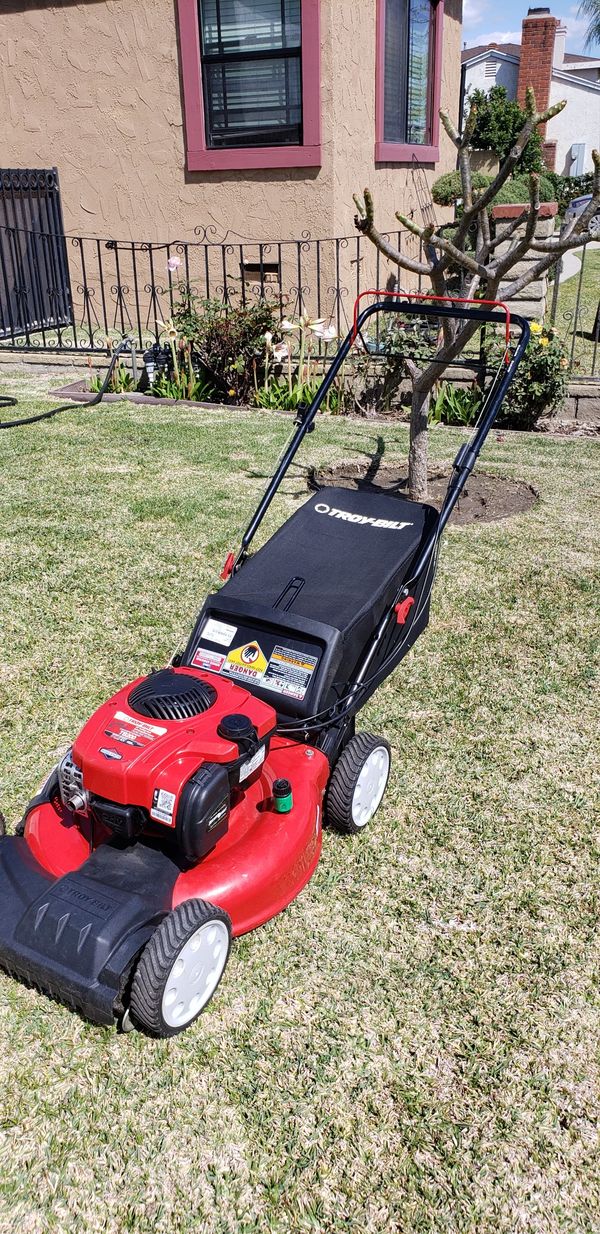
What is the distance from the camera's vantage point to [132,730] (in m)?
2.20

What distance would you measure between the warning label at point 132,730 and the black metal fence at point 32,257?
7.79m

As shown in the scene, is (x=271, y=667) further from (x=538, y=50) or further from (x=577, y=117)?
(x=577, y=117)

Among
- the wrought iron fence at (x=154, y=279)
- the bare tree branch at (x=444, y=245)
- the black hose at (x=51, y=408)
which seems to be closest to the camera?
the bare tree branch at (x=444, y=245)

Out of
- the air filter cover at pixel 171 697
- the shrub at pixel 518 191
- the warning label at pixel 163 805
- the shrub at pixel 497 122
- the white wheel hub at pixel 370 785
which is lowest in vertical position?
the white wheel hub at pixel 370 785

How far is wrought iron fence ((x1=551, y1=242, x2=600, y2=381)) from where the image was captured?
725cm

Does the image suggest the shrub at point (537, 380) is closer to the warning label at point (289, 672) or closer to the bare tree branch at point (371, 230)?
the bare tree branch at point (371, 230)

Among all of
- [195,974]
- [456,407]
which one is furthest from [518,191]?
[195,974]

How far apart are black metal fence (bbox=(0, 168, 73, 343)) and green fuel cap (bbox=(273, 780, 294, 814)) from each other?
7824mm

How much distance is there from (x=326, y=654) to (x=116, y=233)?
826cm

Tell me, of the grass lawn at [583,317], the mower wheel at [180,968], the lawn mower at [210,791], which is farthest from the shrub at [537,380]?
the mower wheel at [180,968]

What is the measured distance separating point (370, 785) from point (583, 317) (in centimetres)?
1024

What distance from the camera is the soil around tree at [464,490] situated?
531cm

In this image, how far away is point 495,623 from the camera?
403 centimetres

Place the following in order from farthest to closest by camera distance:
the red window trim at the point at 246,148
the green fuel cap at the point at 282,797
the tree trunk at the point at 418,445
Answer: the red window trim at the point at 246,148, the tree trunk at the point at 418,445, the green fuel cap at the point at 282,797
